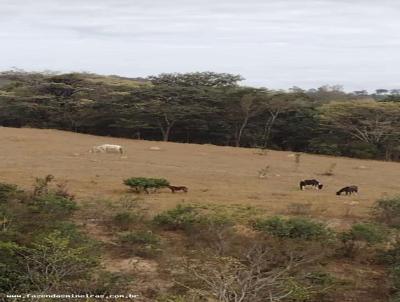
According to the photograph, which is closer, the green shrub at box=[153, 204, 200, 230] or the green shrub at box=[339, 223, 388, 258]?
the green shrub at box=[339, 223, 388, 258]

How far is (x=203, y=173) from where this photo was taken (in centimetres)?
2030

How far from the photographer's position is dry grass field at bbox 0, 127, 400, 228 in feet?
49.1

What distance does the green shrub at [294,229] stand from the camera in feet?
36.9

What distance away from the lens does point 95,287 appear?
8.23 meters

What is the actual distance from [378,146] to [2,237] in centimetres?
2685

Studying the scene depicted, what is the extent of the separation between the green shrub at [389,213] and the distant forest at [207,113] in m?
18.8

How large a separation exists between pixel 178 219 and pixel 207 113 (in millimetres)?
23849

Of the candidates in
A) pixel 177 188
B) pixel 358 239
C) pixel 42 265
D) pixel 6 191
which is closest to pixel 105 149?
pixel 177 188

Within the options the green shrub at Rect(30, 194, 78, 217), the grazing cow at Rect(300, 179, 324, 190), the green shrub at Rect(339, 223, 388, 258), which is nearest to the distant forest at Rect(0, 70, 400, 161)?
the grazing cow at Rect(300, 179, 324, 190)

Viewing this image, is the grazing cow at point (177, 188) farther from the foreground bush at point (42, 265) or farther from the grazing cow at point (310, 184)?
the foreground bush at point (42, 265)

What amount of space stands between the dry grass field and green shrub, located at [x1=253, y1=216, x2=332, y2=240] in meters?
1.46

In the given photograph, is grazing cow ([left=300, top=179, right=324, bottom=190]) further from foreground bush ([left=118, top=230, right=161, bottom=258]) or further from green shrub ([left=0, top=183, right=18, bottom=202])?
green shrub ([left=0, top=183, right=18, bottom=202])

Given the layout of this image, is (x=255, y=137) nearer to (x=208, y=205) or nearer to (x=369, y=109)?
(x=369, y=109)

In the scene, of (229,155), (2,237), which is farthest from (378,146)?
(2,237)
